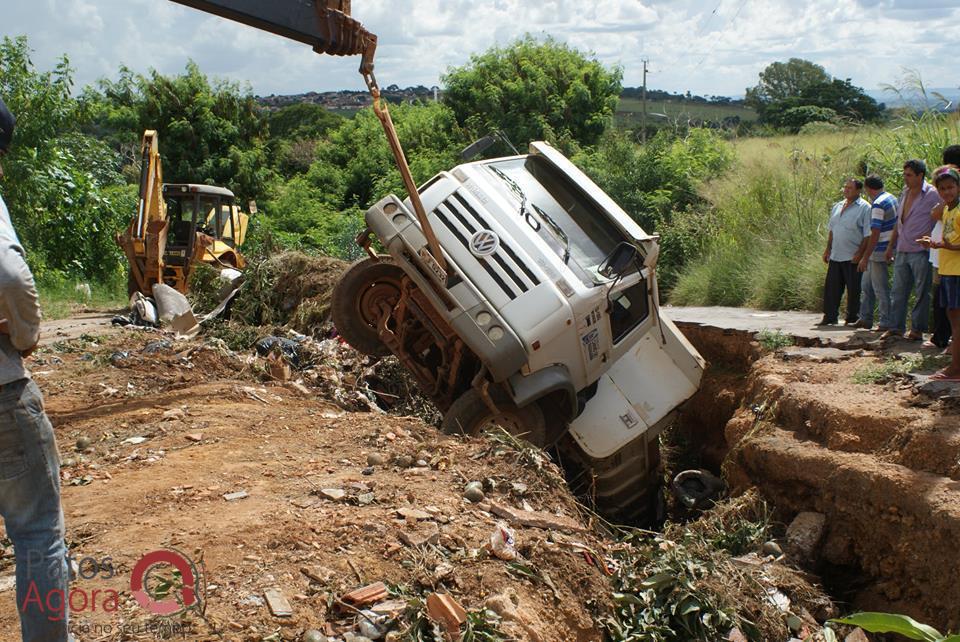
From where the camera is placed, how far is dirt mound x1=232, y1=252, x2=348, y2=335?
11.7 meters

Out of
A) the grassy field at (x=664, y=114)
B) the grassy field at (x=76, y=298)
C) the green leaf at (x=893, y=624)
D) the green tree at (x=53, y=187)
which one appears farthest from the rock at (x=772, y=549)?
the grassy field at (x=664, y=114)

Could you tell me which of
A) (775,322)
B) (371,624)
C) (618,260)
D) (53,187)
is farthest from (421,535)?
(53,187)

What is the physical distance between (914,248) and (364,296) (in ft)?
16.2

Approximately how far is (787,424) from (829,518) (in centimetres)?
110

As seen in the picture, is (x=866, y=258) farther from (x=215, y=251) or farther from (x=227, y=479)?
(x=215, y=251)

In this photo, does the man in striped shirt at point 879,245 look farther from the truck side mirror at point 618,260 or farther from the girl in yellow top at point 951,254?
the truck side mirror at point 618,260

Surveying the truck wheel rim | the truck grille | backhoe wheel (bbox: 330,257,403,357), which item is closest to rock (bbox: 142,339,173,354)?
backhoe wheel (bbox: 330,257,403,357)

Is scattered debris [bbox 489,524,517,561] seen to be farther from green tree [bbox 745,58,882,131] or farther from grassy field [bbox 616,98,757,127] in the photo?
green tree [bbox 745,58,882,131]

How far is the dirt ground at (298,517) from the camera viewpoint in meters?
3.79

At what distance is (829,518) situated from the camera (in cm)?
646

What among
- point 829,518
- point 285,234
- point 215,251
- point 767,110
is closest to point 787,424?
point 829,518

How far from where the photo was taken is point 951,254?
22.1ft

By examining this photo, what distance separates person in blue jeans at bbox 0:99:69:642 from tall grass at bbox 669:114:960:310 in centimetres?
1012

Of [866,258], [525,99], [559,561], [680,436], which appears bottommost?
[680,436]
